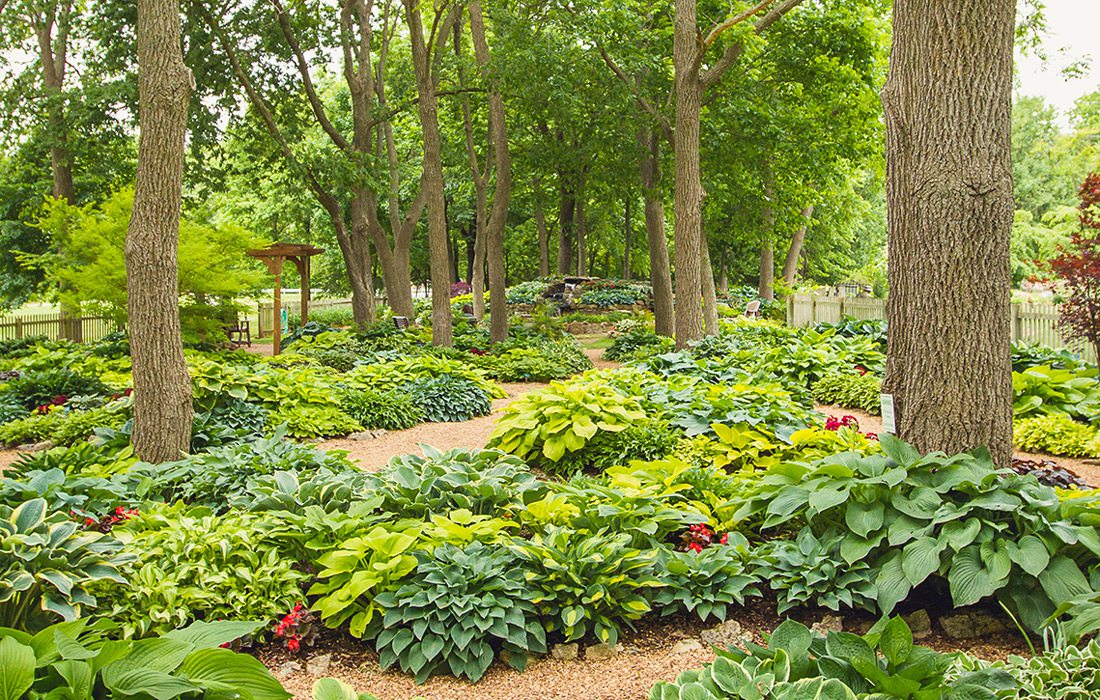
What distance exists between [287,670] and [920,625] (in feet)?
9.09

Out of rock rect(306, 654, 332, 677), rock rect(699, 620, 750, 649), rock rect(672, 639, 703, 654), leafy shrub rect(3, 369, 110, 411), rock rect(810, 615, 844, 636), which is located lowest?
rock rect(306, 654, 332, 677)

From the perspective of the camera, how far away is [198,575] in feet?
12.9

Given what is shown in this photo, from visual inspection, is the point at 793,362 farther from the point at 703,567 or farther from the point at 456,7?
the point at 456,7

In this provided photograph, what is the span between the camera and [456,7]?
16953 mm

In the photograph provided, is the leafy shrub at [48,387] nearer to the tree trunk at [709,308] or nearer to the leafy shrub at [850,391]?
the leafy shrub at [850,391]

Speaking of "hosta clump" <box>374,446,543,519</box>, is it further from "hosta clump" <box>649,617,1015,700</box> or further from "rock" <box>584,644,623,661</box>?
"hosta clump" <box>649,617,1015,700</box>

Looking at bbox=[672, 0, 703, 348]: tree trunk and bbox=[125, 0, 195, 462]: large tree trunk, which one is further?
bbox=[672, 0, 703, 348]: tree trunk

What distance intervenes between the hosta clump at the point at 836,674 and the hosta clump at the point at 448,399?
7.39 metres

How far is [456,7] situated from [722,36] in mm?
5701

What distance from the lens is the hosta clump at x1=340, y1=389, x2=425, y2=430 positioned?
9625 millimetres

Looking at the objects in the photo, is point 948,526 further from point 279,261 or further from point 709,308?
point 279,261

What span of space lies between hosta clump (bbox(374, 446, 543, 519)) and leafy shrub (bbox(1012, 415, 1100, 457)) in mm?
5157

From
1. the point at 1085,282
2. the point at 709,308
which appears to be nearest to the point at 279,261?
the point at 709,308

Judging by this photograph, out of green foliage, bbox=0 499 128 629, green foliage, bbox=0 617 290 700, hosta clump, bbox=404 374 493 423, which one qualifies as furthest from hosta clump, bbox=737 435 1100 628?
hosta clump, bbox=404 374 493 423
